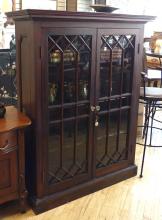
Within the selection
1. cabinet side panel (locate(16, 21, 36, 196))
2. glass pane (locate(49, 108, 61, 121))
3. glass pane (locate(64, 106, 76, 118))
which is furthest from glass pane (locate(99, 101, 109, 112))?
cabinet side panel (locate(16, 21, 36, 196))

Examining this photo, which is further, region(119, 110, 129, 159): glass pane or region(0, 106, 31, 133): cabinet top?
region(119, 110, 129, 159): glass pane

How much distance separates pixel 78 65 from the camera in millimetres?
2068

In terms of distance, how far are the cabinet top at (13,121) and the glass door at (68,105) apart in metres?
→ 0.17

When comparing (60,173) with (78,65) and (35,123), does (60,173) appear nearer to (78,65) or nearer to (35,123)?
(35,123)

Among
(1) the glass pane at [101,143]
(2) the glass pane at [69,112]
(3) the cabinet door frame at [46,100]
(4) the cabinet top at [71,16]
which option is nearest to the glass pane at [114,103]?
(1) the glass pane at [101,143]

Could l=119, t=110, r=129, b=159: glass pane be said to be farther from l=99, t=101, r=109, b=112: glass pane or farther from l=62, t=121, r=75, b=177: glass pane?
l=62, t=121, r=75, b=177: glass pane

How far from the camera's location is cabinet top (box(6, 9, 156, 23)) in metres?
1.75

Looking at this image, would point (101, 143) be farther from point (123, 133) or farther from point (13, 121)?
point (13, 121)

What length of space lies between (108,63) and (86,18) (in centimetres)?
41

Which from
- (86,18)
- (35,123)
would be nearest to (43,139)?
(35,123)

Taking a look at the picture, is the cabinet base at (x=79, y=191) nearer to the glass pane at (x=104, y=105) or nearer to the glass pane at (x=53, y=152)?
the glass pane at (x=53, y=152)

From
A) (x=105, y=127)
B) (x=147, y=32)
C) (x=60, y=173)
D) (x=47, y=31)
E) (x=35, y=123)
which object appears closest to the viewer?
(x=47, y=31)

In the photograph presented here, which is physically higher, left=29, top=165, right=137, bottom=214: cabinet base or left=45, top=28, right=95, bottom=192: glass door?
left=45, top=28, right=95, bottom=192: glass door

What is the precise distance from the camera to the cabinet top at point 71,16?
1746 mm
